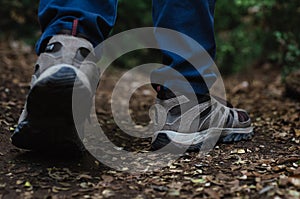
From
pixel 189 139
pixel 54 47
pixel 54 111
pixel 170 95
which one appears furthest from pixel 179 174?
pixel 54 47

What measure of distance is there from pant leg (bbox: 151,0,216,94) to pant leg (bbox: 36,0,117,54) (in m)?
0.23

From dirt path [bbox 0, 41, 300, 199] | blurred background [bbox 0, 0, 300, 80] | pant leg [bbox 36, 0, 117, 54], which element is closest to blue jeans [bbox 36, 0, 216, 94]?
pant leg [bbox 36, 0, 117, 54]

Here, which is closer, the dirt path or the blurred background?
the dirt path

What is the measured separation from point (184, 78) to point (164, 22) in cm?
23

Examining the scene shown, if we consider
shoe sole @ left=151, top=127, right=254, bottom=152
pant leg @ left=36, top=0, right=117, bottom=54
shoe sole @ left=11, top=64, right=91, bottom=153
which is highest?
pant leg @ left=36, top=0, right=117, bottom=54

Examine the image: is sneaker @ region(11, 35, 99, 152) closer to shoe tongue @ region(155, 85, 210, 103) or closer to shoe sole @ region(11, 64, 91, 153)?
shoe sole @ region(11, 64, 91, 153)

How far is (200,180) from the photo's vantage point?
150 cm

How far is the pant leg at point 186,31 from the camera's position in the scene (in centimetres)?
171

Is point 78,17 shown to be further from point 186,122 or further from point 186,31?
point 186,122

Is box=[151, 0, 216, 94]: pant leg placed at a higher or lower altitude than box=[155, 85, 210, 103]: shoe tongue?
higher

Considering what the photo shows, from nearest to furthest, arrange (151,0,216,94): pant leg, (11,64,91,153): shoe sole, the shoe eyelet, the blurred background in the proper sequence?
(11,64,91,153): shoe sole
the shoe eyelet
(151,0,216,94): pant leg
the blurred background

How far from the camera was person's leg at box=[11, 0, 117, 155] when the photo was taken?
1.40 metres

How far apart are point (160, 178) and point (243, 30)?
285cm

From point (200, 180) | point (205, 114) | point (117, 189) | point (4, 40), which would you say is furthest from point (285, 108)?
point (4, 40)
